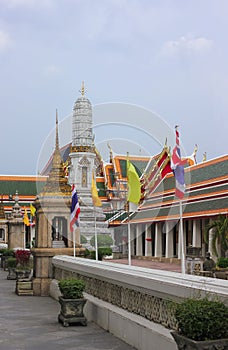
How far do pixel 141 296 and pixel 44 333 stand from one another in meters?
2.21

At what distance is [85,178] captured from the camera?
57031 millimetres

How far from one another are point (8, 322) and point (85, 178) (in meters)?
46.4

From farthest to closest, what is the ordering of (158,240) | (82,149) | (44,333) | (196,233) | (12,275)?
(82,149) < (158,240) < (196,233) < (12,275) < (44,333)

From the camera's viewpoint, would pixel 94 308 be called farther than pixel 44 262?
No

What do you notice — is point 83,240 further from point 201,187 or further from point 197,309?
point 197,309

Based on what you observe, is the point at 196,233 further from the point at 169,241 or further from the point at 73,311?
the point at 73,311

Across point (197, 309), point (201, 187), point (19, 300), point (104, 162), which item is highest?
point (104, 162)

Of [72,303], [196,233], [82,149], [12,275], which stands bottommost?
[12,275]

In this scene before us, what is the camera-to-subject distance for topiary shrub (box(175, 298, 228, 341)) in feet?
16.3

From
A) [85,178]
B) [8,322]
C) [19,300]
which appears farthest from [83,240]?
[8,322]

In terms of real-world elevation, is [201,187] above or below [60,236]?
above

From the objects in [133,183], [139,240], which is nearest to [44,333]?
[133,183]

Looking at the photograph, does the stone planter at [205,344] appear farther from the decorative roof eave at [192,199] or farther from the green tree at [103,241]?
the green tree at [103,241]

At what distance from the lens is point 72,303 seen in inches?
399
